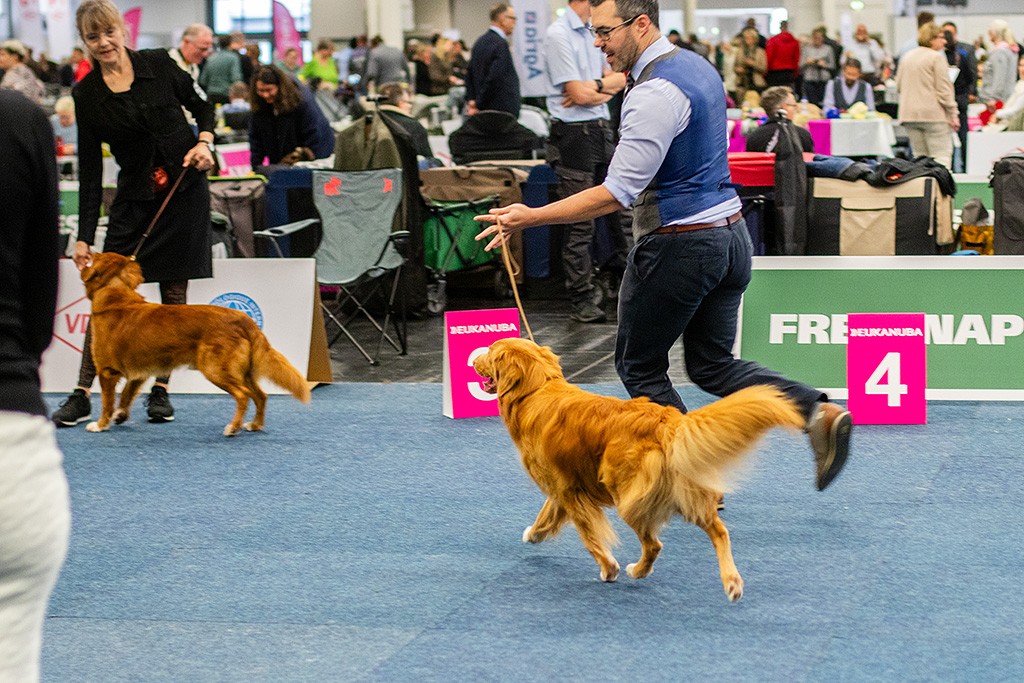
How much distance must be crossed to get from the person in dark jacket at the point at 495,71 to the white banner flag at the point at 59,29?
52.4ft

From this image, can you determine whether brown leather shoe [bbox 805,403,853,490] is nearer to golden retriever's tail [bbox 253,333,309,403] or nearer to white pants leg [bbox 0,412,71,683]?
white pants leg [bbox 0,412,71,683]

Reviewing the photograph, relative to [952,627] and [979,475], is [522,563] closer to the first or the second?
[952,627]

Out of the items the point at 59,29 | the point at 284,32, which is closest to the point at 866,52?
the point at 284,32

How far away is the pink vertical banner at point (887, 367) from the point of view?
17.8 feet

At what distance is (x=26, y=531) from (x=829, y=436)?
2.55 m

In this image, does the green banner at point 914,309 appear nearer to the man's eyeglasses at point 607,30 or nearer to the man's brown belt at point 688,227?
the man's brown belt at point 688,227

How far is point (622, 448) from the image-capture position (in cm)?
333

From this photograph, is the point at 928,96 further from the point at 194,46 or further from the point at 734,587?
the point at 734,587

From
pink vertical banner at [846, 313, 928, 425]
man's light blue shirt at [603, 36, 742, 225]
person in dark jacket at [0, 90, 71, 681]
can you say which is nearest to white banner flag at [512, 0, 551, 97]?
pink vertical banner at [846, 313, 928, 425]

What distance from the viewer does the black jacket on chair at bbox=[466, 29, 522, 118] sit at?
396 inches

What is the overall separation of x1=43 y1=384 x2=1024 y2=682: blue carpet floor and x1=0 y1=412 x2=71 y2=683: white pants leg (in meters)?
1.20

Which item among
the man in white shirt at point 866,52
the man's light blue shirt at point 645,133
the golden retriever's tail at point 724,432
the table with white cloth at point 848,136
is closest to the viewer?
the golden retriever's tail at point 724,432

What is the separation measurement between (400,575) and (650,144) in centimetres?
145

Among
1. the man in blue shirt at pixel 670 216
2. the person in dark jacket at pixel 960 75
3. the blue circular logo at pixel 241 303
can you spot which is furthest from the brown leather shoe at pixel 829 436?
the person in dark jacket at pixel 960 75
